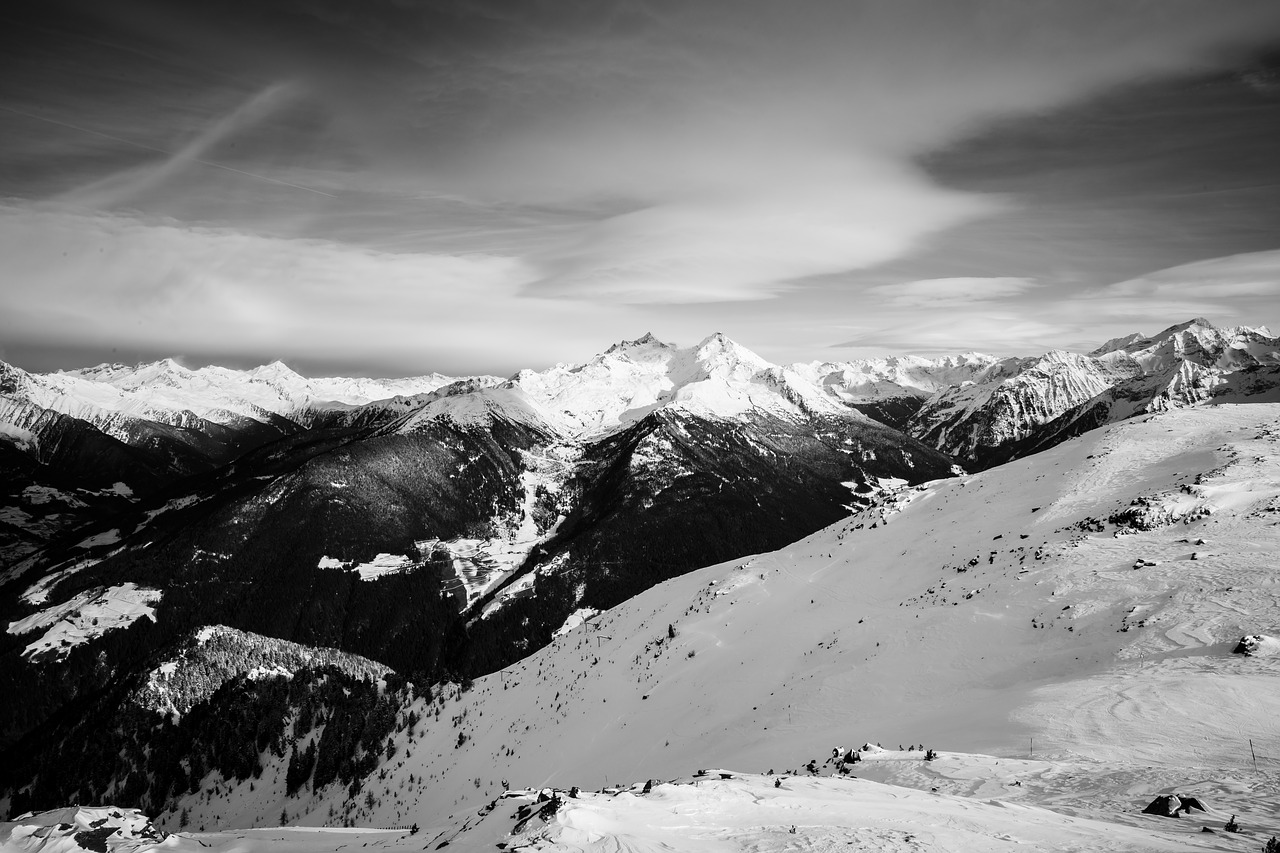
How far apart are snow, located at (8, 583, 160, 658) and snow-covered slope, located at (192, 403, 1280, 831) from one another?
155551mm

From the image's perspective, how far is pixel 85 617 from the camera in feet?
515

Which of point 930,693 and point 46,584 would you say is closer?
point 930,693

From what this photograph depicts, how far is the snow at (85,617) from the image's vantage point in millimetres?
145375

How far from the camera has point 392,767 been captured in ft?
148

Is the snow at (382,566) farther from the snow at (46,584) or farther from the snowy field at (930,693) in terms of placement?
the snowy field at (930,693)

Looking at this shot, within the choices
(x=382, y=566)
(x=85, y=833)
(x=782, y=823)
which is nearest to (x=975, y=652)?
(x=782, y=823)

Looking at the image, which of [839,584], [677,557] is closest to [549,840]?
[839,584]

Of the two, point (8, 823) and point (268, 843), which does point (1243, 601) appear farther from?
point (8, 823)

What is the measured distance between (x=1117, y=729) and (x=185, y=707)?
3643 inches

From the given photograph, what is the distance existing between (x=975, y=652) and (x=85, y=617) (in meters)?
213

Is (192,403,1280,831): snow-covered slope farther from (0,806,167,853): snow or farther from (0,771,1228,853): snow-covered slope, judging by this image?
(0,806,167,853): snow

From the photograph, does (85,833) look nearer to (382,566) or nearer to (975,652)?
(975,652)

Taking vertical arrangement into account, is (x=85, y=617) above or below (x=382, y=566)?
below

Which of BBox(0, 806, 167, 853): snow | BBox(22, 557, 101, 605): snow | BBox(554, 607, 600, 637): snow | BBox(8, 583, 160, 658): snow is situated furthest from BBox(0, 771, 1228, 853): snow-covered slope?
BBox(22, 557, 101, 605): snow
